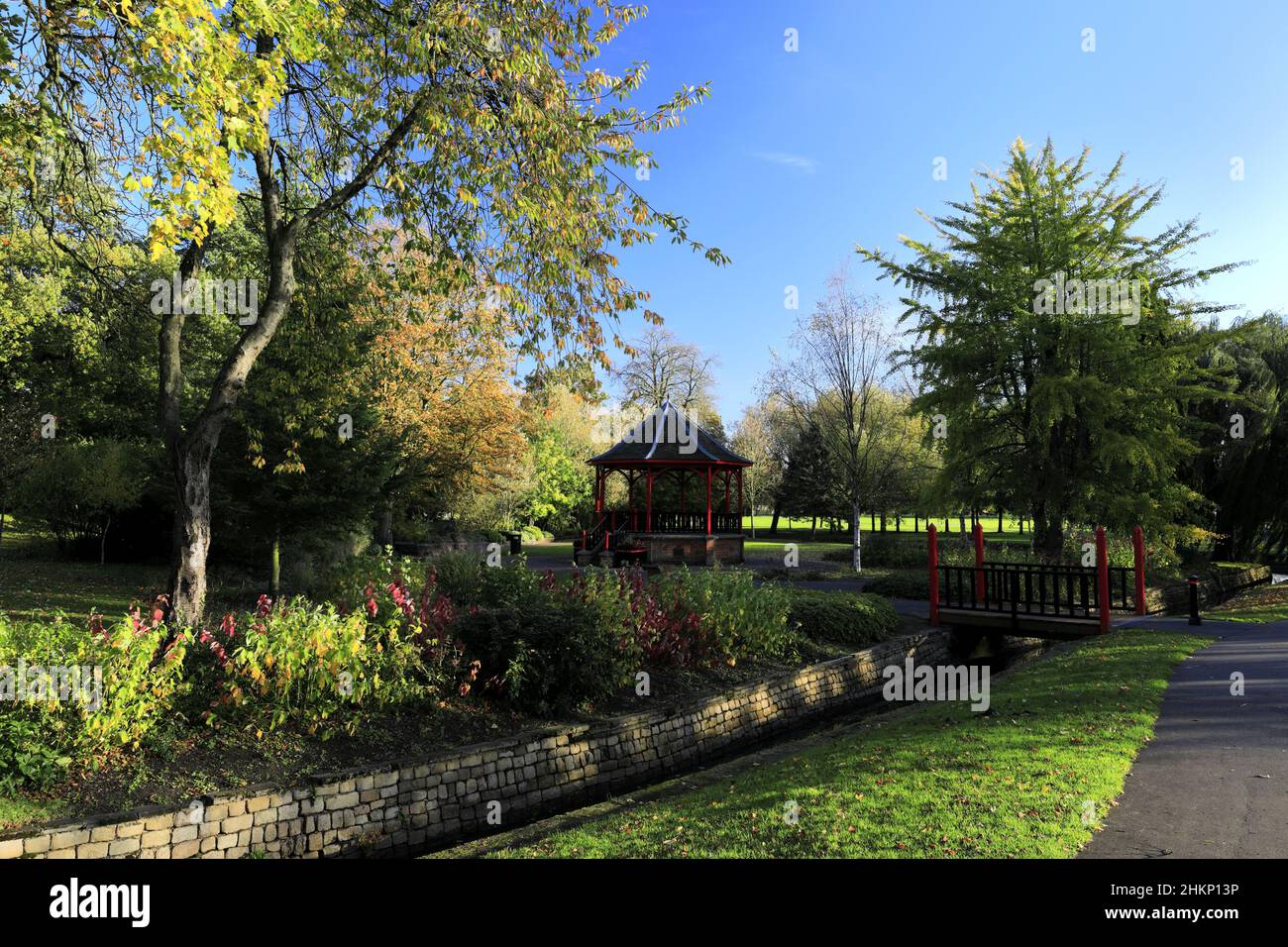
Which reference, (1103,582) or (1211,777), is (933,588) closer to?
(1103,582)

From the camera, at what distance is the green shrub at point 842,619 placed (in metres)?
13.3

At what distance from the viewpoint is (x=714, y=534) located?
1014 inches

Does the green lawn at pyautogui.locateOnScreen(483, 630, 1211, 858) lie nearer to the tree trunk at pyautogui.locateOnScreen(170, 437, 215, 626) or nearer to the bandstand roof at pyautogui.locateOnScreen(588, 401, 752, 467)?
the tree trunk at pyautogui.locateOnScreen(170, 437, 215, 626)

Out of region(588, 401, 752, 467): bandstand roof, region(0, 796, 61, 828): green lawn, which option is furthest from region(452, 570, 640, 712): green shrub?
region(588, 401, 752, 467): bandstand roof

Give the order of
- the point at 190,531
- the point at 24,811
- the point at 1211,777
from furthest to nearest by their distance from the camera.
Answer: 1. the point at 190,531
2. the point at 1211,777
3. the point at 24,811

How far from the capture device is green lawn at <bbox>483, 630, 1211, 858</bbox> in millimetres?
4609

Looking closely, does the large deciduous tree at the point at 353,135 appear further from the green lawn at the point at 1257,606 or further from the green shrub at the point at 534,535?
the green shrub at the point at 534,535

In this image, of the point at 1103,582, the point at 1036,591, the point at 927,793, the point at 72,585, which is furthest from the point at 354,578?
the point at 1036,591

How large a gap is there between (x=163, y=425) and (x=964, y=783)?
10.0 metres

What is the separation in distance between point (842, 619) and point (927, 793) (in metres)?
8.26

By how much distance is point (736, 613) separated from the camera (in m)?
11.7
